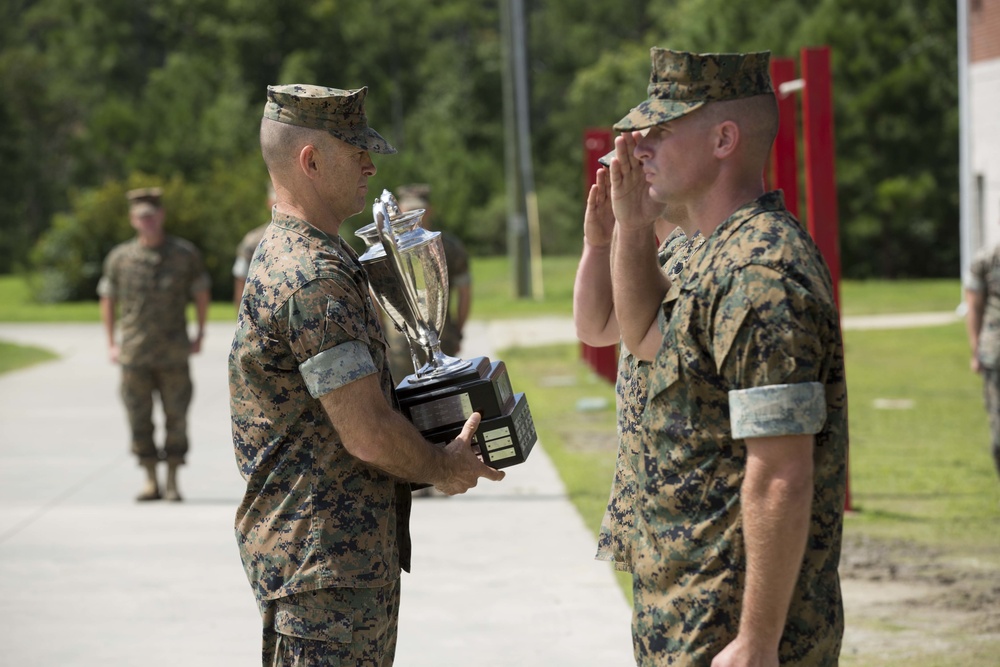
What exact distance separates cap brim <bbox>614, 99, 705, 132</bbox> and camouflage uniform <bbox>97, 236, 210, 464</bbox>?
7.41 metres

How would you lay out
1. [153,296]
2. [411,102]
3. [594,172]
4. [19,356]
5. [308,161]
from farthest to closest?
Result: [411,102], [19,356], [594,172], [153,296], [308,161]

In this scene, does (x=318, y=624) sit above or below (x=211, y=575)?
above

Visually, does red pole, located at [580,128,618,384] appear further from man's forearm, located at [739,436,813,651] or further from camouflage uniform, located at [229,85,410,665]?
man's forearm, located at [739,436,813,651]

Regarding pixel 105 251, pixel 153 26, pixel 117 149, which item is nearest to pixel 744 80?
pixel 105 251

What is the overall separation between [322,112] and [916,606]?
451 cm

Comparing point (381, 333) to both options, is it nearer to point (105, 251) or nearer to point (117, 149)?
point (105, 251)

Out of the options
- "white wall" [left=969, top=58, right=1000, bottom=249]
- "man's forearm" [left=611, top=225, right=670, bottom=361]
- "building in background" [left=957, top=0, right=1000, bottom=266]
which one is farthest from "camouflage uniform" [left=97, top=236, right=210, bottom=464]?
"building in background" [left=957, top=0, right=1000, bottom=266]

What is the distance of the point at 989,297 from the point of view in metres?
8.09

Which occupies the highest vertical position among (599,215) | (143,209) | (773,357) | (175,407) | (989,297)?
(599,215)

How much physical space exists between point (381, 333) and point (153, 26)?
64058 mm

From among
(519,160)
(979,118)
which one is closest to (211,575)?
(979,118)

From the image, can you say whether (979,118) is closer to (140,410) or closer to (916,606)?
(140,410)

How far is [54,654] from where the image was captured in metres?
6.23

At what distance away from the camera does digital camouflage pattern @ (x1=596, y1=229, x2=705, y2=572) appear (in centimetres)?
359
